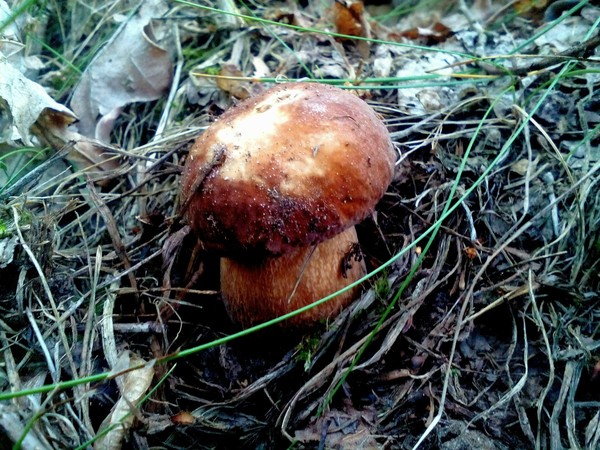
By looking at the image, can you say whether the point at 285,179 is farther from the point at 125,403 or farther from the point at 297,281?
the point at 125,403

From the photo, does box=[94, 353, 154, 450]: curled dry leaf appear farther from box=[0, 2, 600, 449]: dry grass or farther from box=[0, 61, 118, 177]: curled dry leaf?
box=[0, 61, 118, 177]: curled dry leaf

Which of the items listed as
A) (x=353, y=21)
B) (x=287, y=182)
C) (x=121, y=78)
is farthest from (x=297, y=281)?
(x=353, y=21)

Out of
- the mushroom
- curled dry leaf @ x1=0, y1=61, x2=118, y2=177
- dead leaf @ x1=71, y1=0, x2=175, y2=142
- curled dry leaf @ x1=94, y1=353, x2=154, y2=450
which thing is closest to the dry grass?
curled dry leaf @ x1=94, y1=353, x2=154, y2=450

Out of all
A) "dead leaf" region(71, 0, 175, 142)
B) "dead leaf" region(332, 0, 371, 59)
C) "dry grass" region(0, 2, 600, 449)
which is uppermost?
"dead leaf" region(71, 0, 175, 142)

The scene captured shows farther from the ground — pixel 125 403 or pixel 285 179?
pixel 285 179

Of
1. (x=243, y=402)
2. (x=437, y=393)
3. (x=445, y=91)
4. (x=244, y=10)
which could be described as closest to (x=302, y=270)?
(x=243, y=402)

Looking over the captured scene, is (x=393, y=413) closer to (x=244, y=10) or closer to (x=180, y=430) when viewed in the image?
Answer: (x=180, y=430)
